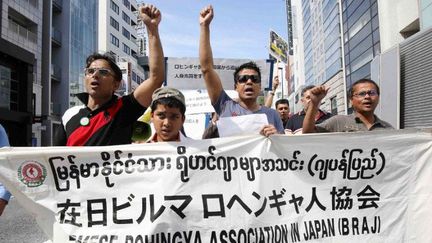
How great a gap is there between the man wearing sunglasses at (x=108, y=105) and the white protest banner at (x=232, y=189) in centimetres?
14

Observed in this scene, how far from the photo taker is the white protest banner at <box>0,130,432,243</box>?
2781 mm

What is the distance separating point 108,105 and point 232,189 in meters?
1.04

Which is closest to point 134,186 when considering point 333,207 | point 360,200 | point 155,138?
point 155,138

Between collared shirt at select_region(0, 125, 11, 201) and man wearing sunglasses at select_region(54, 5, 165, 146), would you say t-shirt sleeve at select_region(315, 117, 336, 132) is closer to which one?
man wearing sunglasses at select_region(54, 5, 165, 146)

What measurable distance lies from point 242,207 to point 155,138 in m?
0.80

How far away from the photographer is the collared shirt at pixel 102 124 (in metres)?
2.95

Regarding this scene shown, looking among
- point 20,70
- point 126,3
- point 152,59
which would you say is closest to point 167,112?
point 152,59

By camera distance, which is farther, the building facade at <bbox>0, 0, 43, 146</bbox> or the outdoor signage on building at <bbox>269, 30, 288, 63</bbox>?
the building facade at <bbox>0, 0, 43, 146</bbox>

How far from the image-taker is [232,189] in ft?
9.70

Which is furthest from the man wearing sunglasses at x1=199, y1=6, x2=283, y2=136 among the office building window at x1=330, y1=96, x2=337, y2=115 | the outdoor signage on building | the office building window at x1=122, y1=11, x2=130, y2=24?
the office building window at x1=122, y1=11, x2=130, y2=24

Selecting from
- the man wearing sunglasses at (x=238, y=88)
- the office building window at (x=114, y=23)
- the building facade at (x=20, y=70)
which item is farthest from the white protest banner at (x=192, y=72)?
the office building window at (x=114, y=23)

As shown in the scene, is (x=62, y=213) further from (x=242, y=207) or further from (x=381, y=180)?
(x=381, y=180)

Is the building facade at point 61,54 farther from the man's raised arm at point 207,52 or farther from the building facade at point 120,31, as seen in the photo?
the man's raised arm at point 207,52

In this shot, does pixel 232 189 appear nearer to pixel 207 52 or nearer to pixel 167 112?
pixel 167 112
